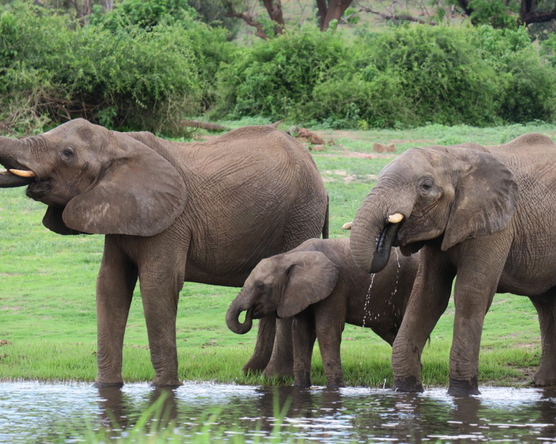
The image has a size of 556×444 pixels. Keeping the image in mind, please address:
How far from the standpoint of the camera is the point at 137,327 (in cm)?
1327

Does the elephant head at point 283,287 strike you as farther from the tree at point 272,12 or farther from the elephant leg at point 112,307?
the tree at point 272,12

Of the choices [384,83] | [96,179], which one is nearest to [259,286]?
[96,179]

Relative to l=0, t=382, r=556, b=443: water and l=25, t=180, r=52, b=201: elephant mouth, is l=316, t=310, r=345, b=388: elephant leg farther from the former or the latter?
l=25, t=180, r=52, b=201: elephant mouth

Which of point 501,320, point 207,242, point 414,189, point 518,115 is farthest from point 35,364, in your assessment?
point 518,115

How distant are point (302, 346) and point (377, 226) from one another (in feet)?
6.45

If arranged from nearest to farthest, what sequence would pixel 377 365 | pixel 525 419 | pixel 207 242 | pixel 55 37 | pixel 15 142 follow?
pixel 525 419 < pixel 15 142 < pixel 207 242 < pixel 377 365 < pixel 55 37

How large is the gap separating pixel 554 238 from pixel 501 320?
401 centimetres

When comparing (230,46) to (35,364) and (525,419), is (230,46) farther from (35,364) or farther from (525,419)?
(525,419)

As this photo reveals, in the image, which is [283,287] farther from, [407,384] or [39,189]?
[39,189]

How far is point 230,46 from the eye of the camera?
3781 cm

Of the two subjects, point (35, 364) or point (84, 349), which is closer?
point (35, 364)

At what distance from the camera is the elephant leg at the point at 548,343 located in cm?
1016

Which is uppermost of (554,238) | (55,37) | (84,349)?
(55,37)

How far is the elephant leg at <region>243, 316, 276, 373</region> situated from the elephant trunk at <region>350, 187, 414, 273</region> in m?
2.46
